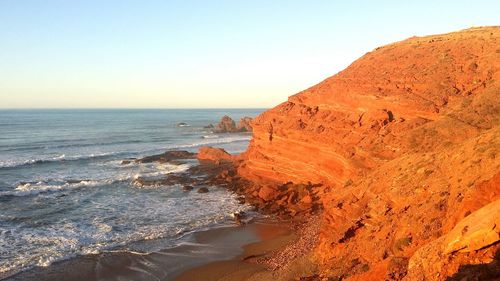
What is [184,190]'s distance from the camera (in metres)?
39.4

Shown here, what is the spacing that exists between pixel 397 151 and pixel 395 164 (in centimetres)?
347

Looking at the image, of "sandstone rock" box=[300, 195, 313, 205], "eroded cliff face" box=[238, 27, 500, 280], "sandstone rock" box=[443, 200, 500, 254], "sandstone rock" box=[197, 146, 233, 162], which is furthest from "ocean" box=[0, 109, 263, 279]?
"sandstone rock" box=[443, 200, 500, 254]

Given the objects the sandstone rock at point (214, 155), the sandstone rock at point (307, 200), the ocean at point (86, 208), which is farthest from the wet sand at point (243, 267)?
the sandstone rock at point (214, 155)

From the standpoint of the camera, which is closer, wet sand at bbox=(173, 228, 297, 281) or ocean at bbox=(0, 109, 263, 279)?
wet sand at bbox=(173, 228, 297, 281)

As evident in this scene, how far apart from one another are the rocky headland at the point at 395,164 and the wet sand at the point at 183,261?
130 inches

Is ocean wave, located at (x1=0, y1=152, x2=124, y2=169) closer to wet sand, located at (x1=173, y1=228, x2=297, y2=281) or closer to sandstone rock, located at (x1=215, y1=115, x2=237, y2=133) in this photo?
wet sand, located at (x1=173, y1=228, x2=297, y2=281)

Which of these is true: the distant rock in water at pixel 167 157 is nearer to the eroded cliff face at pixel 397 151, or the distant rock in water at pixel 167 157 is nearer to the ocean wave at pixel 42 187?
the ocean wave at pixel 42 187

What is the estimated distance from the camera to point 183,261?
22.8 meters

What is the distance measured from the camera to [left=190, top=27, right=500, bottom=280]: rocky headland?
12.0m

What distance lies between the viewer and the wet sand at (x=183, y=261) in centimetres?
2103

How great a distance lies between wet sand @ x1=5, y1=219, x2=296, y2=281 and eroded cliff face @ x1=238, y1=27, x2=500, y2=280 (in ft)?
16.4

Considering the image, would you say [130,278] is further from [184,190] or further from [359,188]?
[184,190]

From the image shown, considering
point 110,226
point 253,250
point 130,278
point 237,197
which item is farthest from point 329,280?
point 237,197

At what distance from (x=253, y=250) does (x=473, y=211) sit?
14780mm
